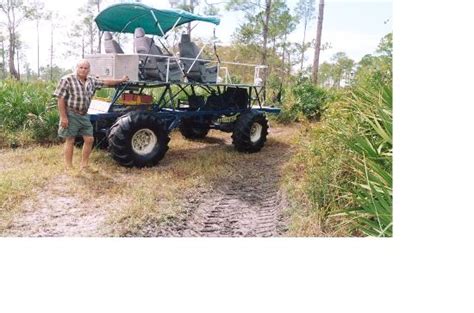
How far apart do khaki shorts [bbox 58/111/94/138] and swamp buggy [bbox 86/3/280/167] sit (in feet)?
0.61

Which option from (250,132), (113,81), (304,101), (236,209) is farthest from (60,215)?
(304,101)

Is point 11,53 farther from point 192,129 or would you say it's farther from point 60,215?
point 192,129

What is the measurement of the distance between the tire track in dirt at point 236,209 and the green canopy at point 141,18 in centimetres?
134

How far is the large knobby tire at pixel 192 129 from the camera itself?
486 cm

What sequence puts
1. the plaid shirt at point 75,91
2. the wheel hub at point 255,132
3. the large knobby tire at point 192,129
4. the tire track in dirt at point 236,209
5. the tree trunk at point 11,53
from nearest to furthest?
A: 1. the tire track in dirt at point 236,209
2. the tree trunk at point 11,53
3. the plaid shirt at point 75,91
4. the wheel hub at point 255,132
5. the large knobby tire at point 192,129

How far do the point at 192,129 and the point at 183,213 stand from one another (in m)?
2.35

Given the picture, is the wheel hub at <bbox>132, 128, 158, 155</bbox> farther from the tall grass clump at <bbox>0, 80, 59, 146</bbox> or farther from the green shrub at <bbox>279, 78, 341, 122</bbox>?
the green shrub at <bbox>279, 78, 341, 122</bbox>

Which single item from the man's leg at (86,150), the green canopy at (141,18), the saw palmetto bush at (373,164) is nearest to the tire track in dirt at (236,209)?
the saw palmetto bush at (373,164)

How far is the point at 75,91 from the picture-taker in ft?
10.7

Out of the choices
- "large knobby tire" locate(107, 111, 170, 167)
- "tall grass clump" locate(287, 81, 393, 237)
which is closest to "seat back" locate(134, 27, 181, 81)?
"large knobby tire" locate(107, 111, 170, 167)

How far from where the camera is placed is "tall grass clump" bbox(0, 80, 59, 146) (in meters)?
3.57

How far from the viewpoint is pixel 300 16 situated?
10.1 ft

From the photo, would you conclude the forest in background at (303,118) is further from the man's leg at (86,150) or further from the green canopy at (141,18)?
the man's leg at (86,150)
